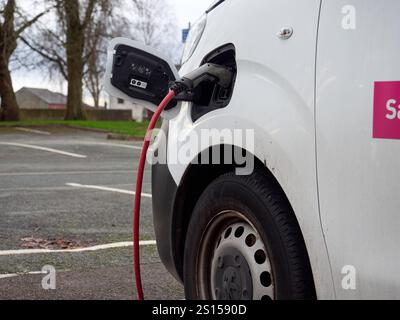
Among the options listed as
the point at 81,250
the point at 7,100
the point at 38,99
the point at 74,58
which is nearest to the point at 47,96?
the point at 38,99

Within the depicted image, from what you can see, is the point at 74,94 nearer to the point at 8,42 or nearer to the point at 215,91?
the point at 8,42

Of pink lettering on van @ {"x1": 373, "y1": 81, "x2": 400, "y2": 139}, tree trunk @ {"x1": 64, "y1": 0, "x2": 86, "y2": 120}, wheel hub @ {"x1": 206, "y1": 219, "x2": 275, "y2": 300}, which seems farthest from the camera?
tree trunk @ {"x1": 64, "y1": 0, "x2": 86, "y2": 120}

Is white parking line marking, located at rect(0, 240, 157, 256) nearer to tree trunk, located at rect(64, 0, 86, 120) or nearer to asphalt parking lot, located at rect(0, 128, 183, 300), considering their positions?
asphalt parking lot, located at rect(0, 128, 183, 300)

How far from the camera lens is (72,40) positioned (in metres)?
32.7

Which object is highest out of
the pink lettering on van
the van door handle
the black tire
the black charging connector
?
the van door handle

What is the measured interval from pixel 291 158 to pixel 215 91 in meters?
0.68

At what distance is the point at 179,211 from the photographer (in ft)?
10.0

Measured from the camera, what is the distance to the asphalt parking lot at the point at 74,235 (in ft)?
13.8

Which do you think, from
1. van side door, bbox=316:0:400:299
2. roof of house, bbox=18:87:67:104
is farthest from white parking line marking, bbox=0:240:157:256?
roof of house, bbox=18:87:67:104

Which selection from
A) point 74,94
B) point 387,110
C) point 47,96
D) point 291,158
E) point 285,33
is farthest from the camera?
point 47,96

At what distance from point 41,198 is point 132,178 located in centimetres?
265

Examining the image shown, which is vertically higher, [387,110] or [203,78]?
[203,78]

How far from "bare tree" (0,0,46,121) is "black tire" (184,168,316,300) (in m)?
26.4

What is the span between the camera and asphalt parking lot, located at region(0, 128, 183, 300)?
4.19 metres
